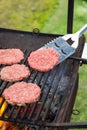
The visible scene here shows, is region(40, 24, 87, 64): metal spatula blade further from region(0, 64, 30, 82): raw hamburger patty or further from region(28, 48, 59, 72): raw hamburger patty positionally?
region(0, 64, 30, 82): raw hamburger patty

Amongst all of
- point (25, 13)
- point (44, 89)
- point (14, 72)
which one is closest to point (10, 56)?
point (14, 72)

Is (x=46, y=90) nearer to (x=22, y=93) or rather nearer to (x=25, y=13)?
(x=22, y=93)

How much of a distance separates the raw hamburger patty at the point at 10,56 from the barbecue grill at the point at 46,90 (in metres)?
0.07

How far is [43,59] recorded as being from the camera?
274 cm

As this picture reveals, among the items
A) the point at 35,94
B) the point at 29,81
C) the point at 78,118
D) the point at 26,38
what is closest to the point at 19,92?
the point at 35,94

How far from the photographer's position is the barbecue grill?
2201mm

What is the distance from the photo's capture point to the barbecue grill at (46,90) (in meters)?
2.20

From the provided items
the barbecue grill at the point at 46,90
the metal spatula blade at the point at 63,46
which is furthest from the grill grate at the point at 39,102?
the metal spatula blade at the point at 63,46

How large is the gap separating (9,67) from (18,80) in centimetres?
17

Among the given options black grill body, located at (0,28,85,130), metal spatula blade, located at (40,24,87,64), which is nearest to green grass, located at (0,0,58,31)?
black grill body, located at (0,28,85,130)

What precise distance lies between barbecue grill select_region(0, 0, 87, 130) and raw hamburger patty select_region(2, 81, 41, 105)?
47mm

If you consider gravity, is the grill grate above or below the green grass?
below

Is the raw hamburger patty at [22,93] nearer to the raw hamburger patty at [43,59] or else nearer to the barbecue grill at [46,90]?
the barbecue grill at [46,90]

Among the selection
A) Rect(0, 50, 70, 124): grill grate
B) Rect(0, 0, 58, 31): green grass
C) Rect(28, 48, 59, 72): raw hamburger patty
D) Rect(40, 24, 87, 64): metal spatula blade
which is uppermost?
Rect(0, 0, 58, 31): green grass
